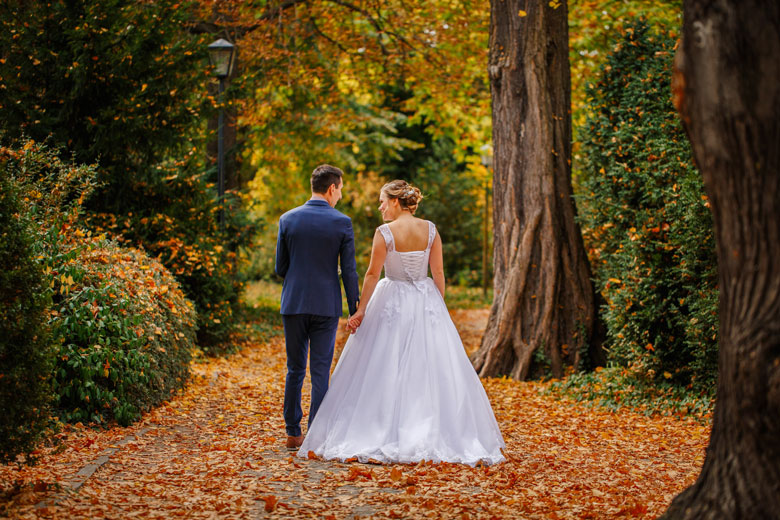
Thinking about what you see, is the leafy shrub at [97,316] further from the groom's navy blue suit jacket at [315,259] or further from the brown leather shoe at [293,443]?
the groom's navy blue suit jacket at [315,259]

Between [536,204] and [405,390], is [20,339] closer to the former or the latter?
[405,390]

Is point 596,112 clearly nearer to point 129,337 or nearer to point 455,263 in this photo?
point 129,337

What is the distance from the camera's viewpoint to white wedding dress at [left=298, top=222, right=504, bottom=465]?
18.1 feet

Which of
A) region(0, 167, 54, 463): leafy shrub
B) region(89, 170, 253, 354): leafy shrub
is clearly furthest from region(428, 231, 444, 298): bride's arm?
region(89, 170, 253, 354): leafy shrub

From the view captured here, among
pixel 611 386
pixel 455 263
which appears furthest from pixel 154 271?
pixel 455 263

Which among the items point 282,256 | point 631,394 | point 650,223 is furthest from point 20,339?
point 631,394

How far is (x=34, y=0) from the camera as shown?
9.13m

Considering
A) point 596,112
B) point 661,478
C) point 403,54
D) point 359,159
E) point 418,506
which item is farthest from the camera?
point 359,159

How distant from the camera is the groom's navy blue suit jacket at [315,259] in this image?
18.9 ft

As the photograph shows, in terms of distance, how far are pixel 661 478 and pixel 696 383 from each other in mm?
2387

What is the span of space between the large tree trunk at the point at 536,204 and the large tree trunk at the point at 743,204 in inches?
242

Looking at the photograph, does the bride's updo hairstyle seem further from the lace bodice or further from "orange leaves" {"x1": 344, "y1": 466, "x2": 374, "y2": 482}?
"orange leaves" {"x1": 344, "y1": 466, "x2": 374, "y2": 482}

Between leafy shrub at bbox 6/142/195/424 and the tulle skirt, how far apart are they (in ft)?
6.60

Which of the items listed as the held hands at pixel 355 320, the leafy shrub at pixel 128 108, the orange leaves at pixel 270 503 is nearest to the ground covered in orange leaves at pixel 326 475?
the orange leaves at pixel 270 503
